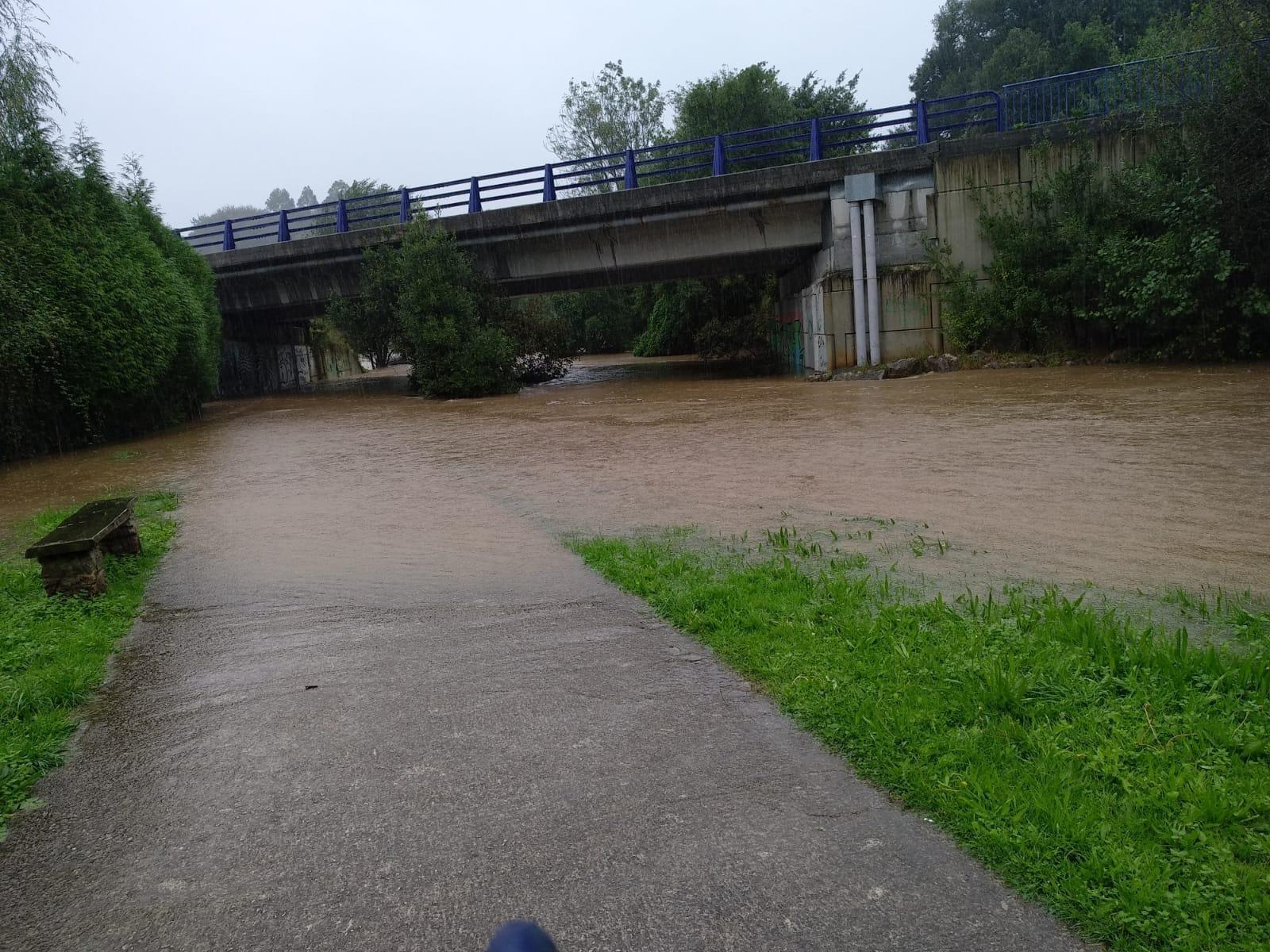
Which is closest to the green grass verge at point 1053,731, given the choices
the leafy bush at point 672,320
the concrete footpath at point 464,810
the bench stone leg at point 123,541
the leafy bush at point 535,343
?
the concrete footpath at point 464,810

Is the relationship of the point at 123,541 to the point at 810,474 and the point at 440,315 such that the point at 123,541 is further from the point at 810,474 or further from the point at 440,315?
the point at 440,315

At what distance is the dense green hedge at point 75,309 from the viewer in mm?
17312

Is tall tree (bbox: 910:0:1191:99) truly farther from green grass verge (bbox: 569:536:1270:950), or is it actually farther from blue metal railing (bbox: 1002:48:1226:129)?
green grass verge (bbox: 569:536:1270:950)

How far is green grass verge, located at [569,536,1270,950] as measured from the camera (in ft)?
9.16

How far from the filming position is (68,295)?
719 inches

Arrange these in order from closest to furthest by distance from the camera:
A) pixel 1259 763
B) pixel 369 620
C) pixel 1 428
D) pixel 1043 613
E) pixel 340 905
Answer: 1. pixel 340 905
2. pixel 1259 763
3. pixel 1043 613
4. pixel 369 620
5. pixel 1 428

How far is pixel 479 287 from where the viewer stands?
28703 mm

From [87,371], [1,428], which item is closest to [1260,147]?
[87,371]

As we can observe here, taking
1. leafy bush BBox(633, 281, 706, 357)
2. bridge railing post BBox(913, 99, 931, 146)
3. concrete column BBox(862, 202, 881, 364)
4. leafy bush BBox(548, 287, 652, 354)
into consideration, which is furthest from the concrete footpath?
leafy bush BBox(548, 287, 652, 354)

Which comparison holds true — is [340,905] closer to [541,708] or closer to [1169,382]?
[541,708]

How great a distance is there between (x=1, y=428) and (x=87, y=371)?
187 cm

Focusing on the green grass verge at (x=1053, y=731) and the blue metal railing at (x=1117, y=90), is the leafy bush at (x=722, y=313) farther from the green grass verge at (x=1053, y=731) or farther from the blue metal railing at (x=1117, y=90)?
the green grass verge at (x=1053, y=731)

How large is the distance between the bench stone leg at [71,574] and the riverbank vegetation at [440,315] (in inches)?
807

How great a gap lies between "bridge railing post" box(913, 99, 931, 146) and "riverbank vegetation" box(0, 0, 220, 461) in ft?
60.1
